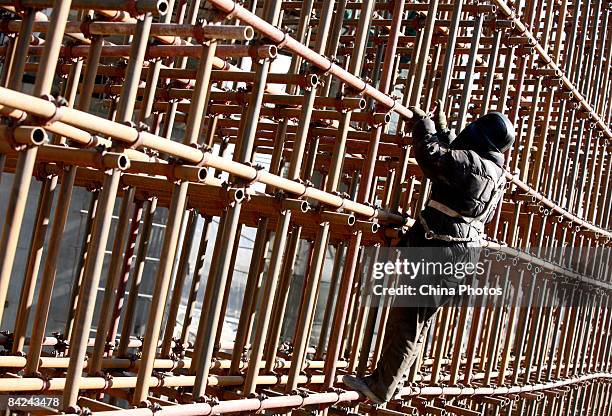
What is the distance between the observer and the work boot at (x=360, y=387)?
736 cm

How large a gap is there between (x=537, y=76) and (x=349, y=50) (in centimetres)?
232

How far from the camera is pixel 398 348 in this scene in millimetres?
7410

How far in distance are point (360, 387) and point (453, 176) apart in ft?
5.92

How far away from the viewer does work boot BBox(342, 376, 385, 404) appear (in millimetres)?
7355

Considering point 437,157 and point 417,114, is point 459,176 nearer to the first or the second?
point 437,157

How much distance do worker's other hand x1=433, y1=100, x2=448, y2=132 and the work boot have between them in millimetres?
2115

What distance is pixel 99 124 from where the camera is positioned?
4.25 metres

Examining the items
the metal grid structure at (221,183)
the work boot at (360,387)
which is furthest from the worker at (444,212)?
the metal grid structure at (221,183)

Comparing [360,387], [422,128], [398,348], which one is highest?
[422,128]

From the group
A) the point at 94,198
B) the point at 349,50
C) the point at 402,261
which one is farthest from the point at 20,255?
the point at 402,261

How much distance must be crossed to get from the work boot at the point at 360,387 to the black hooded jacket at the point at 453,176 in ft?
3.85

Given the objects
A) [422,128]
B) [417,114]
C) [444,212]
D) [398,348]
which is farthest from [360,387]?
[417,114]

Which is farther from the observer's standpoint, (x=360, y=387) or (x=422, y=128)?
(x=360, y=387)

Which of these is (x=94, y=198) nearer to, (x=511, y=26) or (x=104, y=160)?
(x=104, y=160)
